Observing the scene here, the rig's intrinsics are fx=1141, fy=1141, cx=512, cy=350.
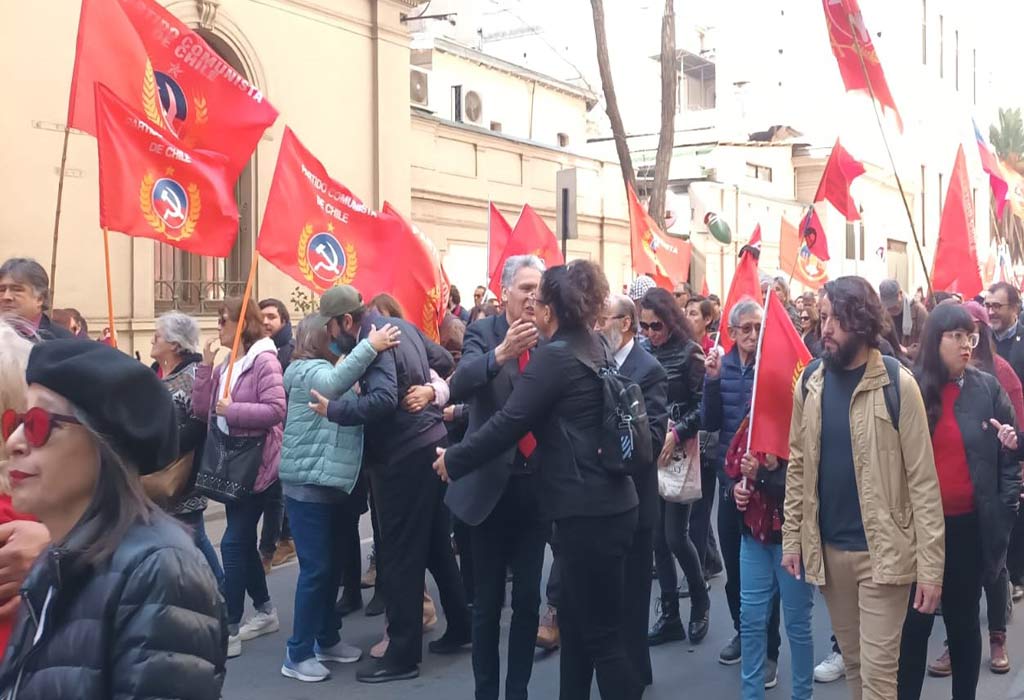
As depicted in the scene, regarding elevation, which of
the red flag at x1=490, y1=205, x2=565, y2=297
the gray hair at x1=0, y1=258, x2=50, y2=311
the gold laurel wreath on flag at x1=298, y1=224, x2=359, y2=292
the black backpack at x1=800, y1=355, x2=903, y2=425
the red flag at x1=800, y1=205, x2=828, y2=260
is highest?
the red flag at x1=800, y1=205, x2=828, y2=260

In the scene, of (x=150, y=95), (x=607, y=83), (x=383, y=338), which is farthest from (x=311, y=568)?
(x=607, y=83)

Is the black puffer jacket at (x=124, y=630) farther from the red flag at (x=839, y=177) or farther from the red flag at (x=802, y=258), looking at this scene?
the red flag at (x=802, y=258)

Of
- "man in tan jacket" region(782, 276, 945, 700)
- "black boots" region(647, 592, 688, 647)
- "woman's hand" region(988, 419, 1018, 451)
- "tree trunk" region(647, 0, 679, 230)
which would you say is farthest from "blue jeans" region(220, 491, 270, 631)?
"tree trunk" region(647, 0, 679, 230)

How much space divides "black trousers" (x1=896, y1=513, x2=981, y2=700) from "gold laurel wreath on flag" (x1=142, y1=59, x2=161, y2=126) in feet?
15.3

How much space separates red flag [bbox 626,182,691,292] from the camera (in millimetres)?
14047

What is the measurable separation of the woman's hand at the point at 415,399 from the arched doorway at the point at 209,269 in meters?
10.8

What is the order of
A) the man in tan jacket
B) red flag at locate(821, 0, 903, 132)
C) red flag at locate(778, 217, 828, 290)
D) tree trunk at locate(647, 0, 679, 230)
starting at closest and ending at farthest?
1. the man in tan jacket
2. red flag at locate(821, 0, 903, 132)
3. red flag at locate(778, 217, 828, 290)
4. tree trunk at locate(647, 0, 679, 230)

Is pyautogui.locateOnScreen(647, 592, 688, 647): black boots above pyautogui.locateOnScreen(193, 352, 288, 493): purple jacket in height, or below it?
below

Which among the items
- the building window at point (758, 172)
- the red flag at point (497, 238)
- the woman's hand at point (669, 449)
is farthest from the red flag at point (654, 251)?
the building window at point (758, 172)

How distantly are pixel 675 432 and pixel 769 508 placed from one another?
155 cm

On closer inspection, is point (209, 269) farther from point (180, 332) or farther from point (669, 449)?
point (669, 449)

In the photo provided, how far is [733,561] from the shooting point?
19.4 ft

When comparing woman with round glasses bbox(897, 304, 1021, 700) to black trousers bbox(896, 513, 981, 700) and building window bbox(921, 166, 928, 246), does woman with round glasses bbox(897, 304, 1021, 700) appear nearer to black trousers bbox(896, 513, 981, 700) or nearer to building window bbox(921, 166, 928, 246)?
black trousers bbox(896, 513, 981, 700)

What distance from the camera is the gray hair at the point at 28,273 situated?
5.79 m
